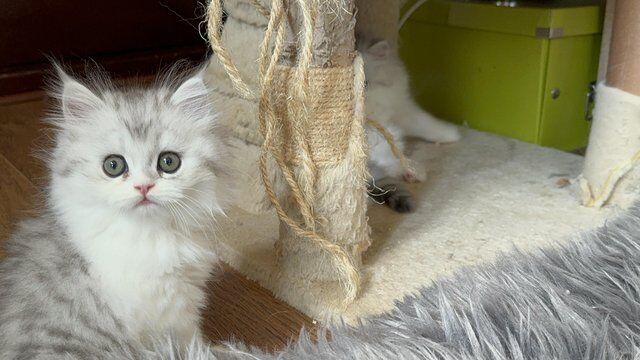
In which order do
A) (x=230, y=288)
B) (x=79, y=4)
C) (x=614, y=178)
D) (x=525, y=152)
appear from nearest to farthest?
(x=230, y=288), (x=614, y=178), (x=525, y=152), (x=79, y=4)

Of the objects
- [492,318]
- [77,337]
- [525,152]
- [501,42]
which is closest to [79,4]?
[501,42]

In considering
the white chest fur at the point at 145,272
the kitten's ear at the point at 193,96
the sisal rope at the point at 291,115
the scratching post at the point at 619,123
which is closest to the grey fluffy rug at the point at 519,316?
the white chest fur at the point at 145,272

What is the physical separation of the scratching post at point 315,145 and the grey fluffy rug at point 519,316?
0.77 feet

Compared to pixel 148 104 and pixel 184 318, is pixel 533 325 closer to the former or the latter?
pixel 184 318

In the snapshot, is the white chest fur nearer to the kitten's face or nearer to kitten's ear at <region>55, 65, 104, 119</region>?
the kitten's face

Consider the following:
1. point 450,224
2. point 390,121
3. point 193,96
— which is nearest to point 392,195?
point 450,224

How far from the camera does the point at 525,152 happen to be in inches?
73.8

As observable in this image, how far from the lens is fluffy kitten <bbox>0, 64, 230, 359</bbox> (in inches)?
33.7

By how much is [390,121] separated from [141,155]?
108 centimetres

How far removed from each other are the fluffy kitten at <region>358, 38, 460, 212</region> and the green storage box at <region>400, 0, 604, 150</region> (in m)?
0.16

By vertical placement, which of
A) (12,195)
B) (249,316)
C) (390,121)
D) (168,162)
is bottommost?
(249,316)

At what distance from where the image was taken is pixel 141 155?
0.86 meters

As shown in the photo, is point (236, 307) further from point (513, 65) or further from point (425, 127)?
point (513, 65)

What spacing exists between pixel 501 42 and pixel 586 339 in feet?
4.53
